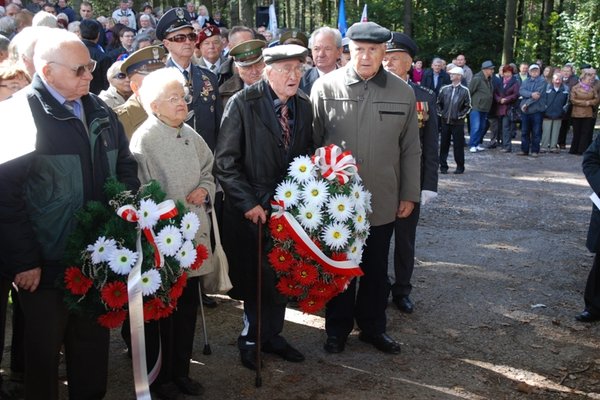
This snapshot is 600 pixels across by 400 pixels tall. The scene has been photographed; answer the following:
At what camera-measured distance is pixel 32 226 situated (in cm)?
339

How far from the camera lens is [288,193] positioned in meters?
4.23

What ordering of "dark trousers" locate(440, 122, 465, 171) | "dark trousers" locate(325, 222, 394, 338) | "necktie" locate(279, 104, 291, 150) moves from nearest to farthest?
1. "necktie" locate(279, 104, 291, 150)
2. "dark trousers" locate(325, 222, 394, 338)
3. "dark trousers" locate(440, 122, 465, 171)

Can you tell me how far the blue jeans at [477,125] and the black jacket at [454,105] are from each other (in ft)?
9.23

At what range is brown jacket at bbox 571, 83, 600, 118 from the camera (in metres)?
15.6

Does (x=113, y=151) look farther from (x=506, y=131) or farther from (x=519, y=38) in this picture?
(x=519, y=38)

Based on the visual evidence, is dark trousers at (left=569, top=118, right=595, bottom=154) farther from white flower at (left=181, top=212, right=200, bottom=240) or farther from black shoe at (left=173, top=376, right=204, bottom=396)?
white flower at (left=181, top=212, right=200, bottom=240)

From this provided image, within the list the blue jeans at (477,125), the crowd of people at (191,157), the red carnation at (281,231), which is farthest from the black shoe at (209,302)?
the blue jeans at (477,125)

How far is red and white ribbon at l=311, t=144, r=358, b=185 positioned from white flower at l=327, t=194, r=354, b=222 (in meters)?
0.15

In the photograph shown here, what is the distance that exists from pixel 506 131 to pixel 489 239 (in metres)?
9.00

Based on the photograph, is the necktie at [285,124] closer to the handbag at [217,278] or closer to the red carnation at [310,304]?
the handbag at [217,278]

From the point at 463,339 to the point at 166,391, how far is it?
2.50 meters

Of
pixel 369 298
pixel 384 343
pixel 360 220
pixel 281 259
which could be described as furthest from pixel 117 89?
pixel 384 343

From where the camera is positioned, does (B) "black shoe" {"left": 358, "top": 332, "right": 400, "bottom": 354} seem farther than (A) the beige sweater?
Yes

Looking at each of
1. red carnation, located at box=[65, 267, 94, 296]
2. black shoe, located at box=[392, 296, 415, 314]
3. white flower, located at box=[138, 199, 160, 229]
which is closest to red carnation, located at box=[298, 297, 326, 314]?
white flower, located at box=[138, 199, 160, 229]
